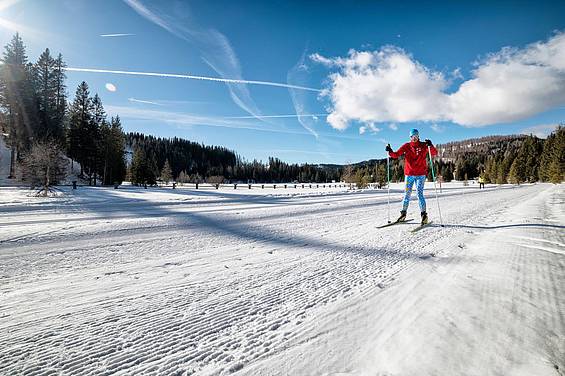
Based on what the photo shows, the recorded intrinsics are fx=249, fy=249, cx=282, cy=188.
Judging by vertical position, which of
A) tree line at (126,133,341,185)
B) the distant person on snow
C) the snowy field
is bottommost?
the snowy field

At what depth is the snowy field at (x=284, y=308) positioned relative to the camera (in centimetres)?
154

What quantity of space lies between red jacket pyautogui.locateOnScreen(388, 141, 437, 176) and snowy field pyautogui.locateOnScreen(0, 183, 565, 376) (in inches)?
94.8

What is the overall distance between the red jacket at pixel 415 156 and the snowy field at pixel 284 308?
2408 millimetres

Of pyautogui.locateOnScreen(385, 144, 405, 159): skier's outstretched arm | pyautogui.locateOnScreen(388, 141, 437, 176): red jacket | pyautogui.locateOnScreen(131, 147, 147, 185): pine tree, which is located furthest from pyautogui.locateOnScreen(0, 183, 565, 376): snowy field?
pyautogui.locateOnScreen(131, 147, 147, 185): pine tree

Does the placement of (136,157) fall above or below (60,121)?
below

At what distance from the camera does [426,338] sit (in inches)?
67.1

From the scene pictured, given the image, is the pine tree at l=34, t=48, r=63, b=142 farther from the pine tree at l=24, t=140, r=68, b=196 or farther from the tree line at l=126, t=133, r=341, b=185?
the tree line at l=126, t=133, r=341, b=185

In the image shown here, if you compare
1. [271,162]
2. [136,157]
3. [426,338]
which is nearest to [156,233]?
[426,338]

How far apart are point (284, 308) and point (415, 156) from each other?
223 inches

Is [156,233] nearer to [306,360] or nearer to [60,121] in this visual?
[306,360]

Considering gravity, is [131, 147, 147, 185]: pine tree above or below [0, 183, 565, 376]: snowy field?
above

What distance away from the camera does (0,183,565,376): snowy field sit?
60.7 inches

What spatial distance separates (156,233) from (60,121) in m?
46.6

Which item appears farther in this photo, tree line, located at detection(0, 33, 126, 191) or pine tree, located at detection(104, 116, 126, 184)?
pine tree, located at detection(104, 116, 126, 184)
